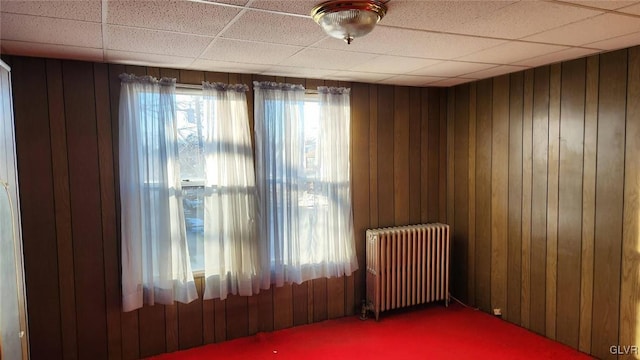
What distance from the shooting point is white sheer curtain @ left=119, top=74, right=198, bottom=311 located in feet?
9.77

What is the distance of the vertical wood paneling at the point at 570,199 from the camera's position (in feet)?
10.1

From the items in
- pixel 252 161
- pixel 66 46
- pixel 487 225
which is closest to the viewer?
pixel 66 46

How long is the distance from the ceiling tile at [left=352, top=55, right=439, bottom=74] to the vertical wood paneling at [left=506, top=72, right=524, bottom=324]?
1.00m

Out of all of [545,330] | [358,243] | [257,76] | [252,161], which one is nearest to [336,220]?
[358,243]

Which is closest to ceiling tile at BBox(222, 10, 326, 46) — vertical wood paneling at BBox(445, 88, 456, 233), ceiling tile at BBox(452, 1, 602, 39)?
A: ceiling tile at BBox(452, 1, 602, 39)

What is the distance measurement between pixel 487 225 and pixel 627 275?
1.25 meters

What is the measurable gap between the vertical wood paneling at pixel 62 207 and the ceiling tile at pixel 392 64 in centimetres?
217

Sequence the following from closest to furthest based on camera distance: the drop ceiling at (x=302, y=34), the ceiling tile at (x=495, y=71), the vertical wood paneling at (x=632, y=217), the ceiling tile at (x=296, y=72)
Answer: the drop ceiling at (x=302, y=34)
the vertical wood paneling at (x=632, y=217)
the ceiling tile at (x=296, y=72)
the ceiling tile at (x=495, y=71)

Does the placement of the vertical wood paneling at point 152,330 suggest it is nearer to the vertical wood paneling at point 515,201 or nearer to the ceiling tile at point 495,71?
the vertical wood paneling at point 515,201

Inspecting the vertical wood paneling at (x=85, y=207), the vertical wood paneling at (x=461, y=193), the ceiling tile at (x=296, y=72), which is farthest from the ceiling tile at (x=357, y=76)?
the vertical wood paneling at (x=85, y=207)

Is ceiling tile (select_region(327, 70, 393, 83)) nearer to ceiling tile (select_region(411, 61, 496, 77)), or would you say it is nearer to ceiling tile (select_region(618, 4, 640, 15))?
ceiling tile (select_region(411, 61, 496, 77))

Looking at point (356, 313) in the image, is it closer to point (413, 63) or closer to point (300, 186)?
point (300, 186)

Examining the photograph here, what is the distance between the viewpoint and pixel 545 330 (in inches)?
133

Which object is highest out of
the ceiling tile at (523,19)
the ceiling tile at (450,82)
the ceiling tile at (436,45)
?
the ceiling tile at (450,82)
